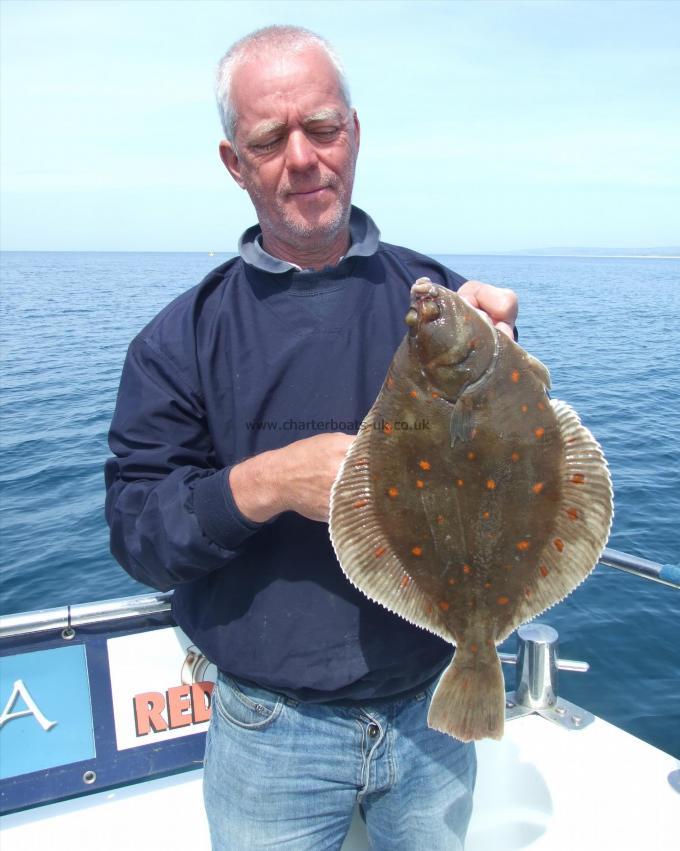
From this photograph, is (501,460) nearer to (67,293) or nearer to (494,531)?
(494,531)

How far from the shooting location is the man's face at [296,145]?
2344 mm

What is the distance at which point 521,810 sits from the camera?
3543 mm

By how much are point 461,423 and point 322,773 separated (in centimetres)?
132

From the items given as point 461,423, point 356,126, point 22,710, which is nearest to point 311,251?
point 356,126

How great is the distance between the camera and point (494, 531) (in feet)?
7.07

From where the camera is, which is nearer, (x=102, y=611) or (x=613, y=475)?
(x=102, y=611)

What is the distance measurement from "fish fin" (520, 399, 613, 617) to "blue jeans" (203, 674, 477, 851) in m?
0.71

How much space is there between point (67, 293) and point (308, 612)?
52.6 metres

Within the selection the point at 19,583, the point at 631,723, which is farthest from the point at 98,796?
the point at 19,583

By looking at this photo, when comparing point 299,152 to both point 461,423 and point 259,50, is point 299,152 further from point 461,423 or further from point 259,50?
point 461,423

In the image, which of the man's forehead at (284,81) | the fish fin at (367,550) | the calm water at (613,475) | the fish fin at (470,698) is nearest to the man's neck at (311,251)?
the man's forehead at (284,81)

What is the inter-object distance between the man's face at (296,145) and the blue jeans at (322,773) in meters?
1.68

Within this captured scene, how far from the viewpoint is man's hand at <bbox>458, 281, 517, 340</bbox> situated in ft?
7.68

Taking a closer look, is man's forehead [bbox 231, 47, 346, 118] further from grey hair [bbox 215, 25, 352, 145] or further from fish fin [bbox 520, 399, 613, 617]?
fish fin [bbox 520, 399, 613, 617]
